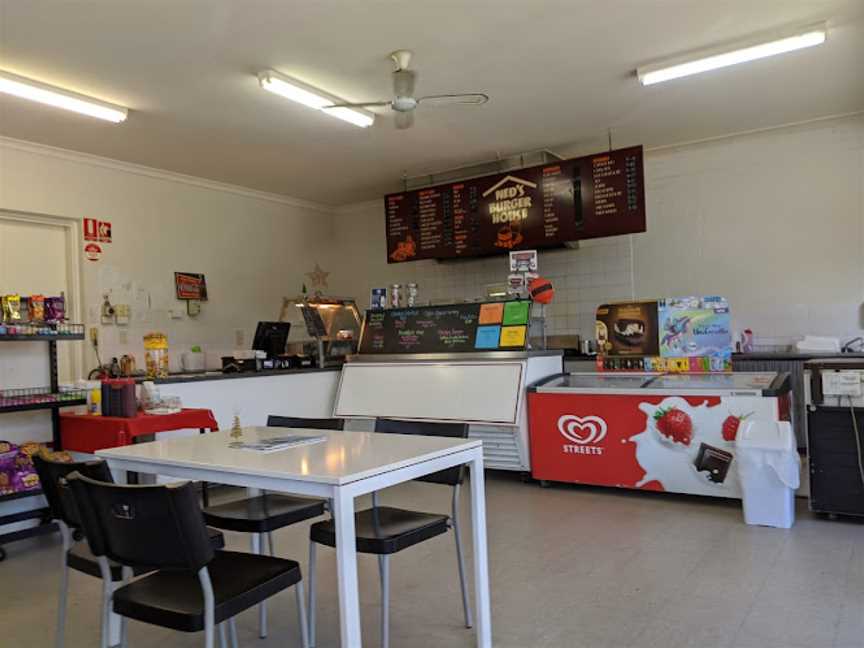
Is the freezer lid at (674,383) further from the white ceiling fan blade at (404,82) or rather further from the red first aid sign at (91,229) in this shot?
the red first aid sign at (91,229)

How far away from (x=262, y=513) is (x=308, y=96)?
3.07 metres

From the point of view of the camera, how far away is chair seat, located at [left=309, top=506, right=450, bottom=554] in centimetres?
246

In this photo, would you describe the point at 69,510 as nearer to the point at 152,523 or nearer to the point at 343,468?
the point at 152,523

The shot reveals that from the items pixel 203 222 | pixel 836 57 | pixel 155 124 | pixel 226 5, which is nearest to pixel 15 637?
pixel 226 5

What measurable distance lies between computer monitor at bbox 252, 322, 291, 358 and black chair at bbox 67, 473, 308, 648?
163 inches

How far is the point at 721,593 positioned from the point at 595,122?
399 cm

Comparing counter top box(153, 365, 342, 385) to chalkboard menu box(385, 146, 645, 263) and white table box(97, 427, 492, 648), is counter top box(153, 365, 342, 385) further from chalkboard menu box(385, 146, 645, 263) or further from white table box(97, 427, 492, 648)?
white table box(97, 427, 492, 648)

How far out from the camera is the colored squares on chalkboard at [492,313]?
18.0ft

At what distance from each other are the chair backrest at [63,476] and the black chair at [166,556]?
11.7 inches

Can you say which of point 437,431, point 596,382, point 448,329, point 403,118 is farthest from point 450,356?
point 437,431

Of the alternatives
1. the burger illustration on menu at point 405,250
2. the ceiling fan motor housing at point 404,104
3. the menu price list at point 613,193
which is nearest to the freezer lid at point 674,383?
the menu price list at point 613,193

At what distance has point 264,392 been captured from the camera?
5.48 meters

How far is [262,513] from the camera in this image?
9.36 feet

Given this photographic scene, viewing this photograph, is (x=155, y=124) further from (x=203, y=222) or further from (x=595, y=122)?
(x=595, y=122)
